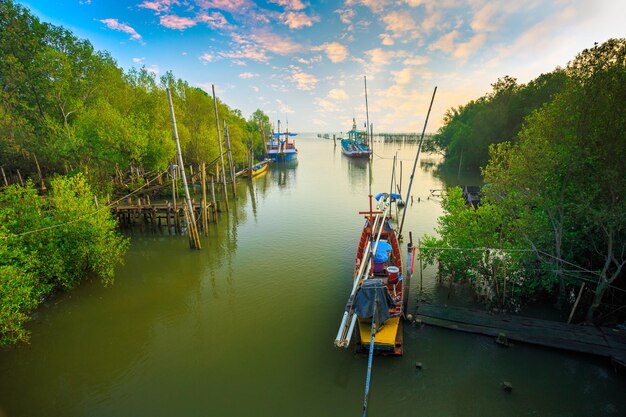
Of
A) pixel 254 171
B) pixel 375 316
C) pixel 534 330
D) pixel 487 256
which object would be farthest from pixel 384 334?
pixel 254 171

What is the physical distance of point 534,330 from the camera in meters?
10.5

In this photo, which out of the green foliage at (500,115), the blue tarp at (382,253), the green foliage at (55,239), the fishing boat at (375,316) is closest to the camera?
the fishing boat at (375,316)

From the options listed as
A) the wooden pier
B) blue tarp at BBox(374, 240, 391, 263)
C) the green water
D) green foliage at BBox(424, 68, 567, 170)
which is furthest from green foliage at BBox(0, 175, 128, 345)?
green foliage at BBox(424, 68, 567, 170)

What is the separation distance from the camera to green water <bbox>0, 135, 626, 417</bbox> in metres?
8.69

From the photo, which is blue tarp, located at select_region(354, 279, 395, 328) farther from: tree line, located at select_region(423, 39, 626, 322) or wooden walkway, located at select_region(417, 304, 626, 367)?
tree line, located at select_region(423, 39, 626, 322)

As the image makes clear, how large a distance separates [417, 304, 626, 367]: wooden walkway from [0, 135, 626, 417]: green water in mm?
436

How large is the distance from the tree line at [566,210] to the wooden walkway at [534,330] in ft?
3.12

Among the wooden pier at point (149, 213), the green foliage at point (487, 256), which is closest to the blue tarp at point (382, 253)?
the green foliage at point (487, 256)

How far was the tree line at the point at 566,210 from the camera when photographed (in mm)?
9195

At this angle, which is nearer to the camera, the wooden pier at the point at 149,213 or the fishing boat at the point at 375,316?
the fishing boat at the point at 375,316

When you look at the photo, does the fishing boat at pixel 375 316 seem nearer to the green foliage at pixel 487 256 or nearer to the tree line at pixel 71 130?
the green foliage at pixel 487 256

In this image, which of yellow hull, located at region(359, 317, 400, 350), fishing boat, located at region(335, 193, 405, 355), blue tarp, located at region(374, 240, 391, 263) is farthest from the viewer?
blue tarp, located at region(374, 240, 391, 263)

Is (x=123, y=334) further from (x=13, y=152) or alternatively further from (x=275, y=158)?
(x=275, y=158)

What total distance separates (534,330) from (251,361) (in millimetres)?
10681
